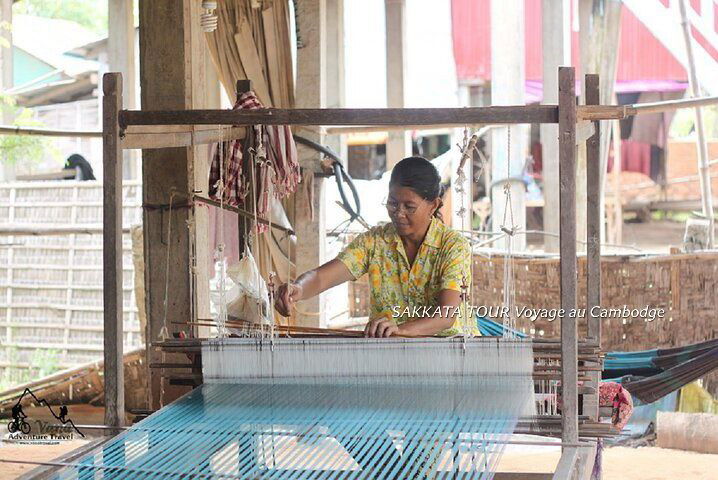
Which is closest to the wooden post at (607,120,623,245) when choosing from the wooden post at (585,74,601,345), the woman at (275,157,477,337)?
the wooden post at (585,74,601,345)

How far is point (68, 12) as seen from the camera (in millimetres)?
23891

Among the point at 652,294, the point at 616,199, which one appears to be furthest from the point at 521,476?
the point at 616,199

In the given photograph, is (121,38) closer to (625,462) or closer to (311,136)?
(311,136)

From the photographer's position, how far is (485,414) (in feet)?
10.6

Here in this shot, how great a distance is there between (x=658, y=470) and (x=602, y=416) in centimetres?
190

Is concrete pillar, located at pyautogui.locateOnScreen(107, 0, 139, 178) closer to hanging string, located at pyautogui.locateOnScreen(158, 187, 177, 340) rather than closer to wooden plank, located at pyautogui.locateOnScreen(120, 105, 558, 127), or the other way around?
hanging string, located at pyautogui.locateOnScreen(158, 187, 177, 340)

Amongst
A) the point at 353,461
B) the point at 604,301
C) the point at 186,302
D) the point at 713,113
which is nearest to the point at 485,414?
the point at 353,461

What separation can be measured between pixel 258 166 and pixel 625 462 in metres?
2.94

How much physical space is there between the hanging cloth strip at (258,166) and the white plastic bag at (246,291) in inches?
12.0

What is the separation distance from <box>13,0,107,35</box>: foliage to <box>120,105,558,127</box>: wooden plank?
20.9 metres

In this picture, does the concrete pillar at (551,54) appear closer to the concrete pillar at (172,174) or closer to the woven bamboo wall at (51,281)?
the woven bamboo wall at (51,281)

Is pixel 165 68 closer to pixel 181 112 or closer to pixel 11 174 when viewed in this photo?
pixel 181 112

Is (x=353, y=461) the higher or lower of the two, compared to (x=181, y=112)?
lower

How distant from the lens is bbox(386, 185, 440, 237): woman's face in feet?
12.9
